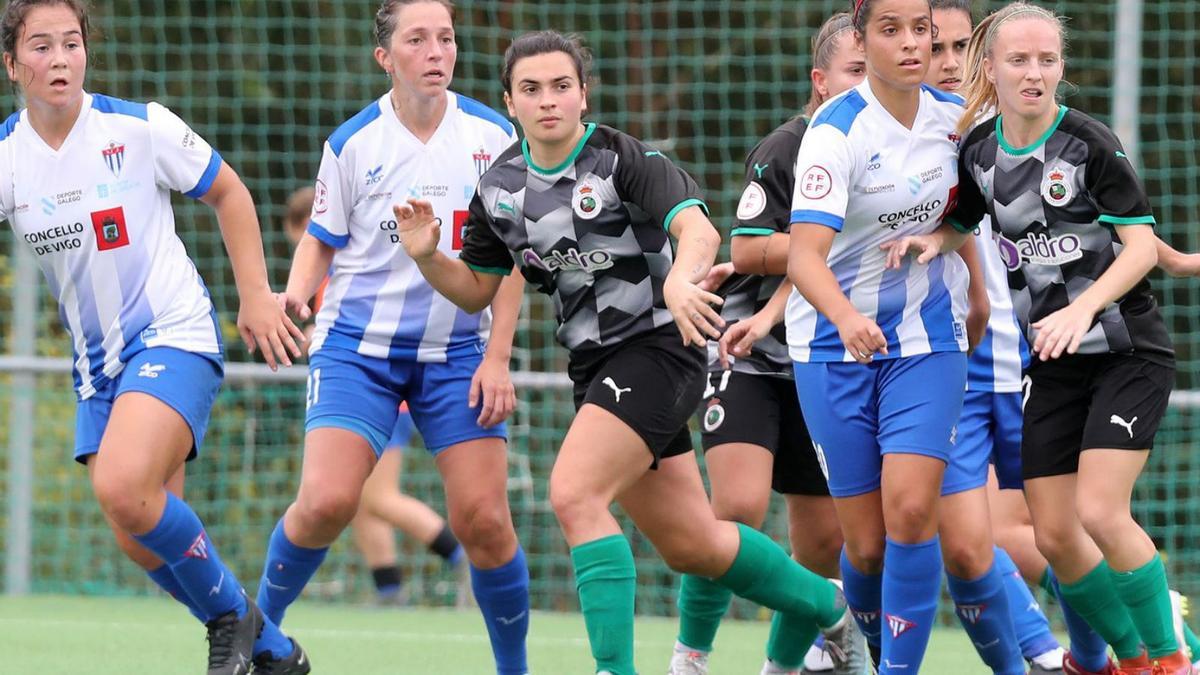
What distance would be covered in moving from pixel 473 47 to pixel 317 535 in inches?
209

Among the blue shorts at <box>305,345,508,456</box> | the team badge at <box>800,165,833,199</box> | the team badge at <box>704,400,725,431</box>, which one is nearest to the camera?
the team badge at <box>800,165,833,199</box>

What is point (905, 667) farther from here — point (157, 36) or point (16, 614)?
point (157, 36)

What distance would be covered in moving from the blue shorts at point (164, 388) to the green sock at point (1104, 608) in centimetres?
231

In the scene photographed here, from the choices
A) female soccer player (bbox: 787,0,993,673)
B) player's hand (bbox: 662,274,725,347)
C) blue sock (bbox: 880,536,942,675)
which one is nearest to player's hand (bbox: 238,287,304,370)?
player's hand (bbox: 662,274,725,347)

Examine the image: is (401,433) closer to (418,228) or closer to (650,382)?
(418,228)

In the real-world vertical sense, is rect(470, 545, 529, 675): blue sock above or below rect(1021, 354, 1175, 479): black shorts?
below

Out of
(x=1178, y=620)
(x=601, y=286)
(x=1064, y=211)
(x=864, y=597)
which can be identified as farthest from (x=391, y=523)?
(x=1064, y=211)

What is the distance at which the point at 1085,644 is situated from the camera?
549cm

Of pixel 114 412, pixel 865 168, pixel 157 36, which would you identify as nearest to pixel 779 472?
Result: pixel 865 168

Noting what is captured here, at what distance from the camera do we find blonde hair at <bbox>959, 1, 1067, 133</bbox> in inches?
196

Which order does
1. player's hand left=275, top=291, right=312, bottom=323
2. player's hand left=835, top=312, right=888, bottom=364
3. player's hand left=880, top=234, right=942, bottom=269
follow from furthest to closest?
player's hand left=275, top=291, right=312, bottom=323, player's hand left=880, top=234, right=942, bottom=269, player's hand left=835, top=312, right=888, bottom=364

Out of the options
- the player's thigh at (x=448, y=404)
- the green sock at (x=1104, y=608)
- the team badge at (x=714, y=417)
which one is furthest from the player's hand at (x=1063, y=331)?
the player's thigh at (x=448, y=404)

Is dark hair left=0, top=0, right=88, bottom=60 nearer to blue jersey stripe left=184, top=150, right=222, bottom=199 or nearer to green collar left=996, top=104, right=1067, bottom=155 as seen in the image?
blue jersey stripe left=184, top=150, right=222, bottom=199

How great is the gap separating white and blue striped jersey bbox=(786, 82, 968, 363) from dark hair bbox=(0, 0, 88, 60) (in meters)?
1.97
